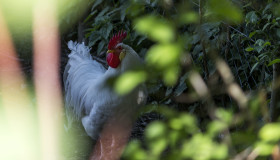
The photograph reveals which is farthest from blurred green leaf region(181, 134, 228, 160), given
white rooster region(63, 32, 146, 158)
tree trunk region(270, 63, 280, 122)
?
white rooster region(63, 32, 146, 158)

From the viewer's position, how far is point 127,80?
2.32 feet

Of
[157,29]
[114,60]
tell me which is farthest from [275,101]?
[114,60]

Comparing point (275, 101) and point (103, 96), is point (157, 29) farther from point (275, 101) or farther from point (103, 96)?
point (103, 96)

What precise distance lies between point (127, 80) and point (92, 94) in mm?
2534

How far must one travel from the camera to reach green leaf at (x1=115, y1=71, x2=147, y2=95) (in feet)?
2.31

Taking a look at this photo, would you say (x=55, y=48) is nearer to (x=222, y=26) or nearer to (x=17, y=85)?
(x=17, y=85)

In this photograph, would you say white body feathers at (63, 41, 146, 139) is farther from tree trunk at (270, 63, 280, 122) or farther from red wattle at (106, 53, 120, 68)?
tree trunk at (270, 63, 280, 122)

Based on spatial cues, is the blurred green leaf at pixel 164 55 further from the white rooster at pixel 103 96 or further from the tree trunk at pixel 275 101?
the white rooster at pixel 103 96

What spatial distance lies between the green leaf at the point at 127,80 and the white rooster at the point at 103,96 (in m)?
1.92

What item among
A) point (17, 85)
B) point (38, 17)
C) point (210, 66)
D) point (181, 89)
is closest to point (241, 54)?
point (210, 66)

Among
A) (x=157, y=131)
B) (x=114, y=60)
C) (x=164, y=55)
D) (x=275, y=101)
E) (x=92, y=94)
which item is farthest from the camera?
(x=92, y=94)

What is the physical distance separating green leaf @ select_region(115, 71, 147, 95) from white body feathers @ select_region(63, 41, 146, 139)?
171cm

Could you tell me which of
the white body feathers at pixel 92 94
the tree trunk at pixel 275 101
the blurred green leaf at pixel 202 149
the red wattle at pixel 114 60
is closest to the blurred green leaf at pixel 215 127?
the blurred green leaf at pixel 202 149

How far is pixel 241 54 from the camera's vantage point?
3.32 meters
